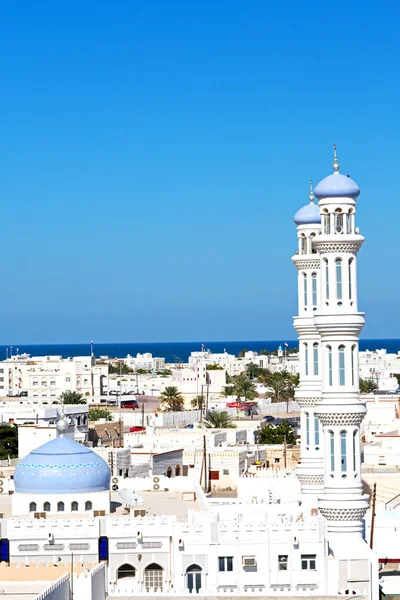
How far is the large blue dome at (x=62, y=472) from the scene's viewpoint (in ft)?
108

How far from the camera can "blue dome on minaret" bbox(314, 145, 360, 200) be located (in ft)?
102

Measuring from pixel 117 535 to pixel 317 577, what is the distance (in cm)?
438

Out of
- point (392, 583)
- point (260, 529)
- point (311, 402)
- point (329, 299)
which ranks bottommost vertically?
point (392, 583)

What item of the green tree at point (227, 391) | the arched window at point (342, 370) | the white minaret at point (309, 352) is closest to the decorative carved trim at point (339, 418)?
the arched window at point (342, 370)

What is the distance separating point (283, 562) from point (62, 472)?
641cm

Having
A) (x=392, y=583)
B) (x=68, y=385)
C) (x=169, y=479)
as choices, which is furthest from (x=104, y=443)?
(x=68, y=385)

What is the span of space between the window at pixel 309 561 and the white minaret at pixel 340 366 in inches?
25.5

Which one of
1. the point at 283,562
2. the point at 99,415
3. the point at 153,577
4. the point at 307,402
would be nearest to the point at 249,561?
the point at 283,562

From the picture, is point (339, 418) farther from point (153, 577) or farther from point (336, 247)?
point (153, 577)

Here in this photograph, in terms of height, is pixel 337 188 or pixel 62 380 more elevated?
pixel 337 188

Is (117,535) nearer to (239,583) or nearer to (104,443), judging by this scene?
(239,583)

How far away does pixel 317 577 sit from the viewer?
96.3 feet

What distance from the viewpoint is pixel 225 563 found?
2952 centimetres

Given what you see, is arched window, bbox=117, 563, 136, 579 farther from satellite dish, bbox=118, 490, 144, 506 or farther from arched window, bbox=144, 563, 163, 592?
satellite dish, bbox=118, 490, 144, 506
